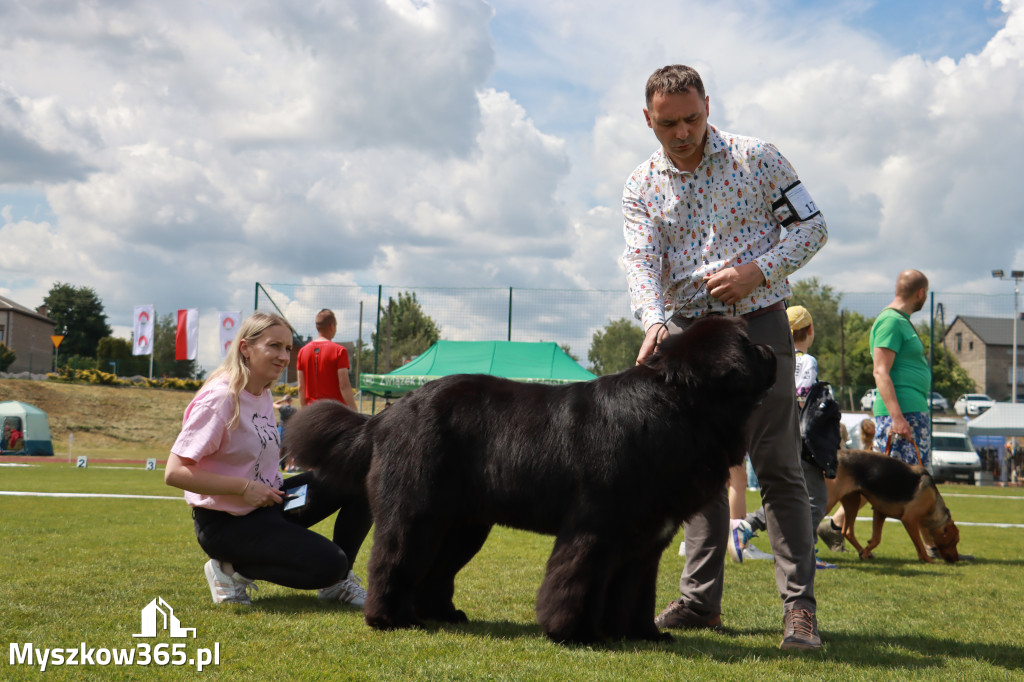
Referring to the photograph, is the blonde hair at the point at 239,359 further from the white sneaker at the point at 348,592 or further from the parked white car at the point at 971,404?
the parked white car at the point at 971,404

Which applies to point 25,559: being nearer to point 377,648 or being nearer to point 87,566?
point 87,566

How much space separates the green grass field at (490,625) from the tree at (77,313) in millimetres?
66230

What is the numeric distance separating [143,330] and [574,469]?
30.9 meters

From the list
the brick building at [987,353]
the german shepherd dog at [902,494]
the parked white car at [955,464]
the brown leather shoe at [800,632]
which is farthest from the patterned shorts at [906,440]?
the parked white car at [955,464]

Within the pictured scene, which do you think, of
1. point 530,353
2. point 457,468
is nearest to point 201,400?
point 457,468

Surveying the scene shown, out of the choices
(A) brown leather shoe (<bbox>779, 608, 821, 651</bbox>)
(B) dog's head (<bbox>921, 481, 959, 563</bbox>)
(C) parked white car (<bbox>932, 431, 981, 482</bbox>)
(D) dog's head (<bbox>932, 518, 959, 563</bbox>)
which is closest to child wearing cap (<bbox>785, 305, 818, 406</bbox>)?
(B) dog's head (<bbox>921, 481, 959, 563</bbox>)

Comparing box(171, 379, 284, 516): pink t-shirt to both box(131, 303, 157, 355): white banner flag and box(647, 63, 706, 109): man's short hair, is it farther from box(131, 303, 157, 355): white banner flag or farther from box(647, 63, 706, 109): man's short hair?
box(131, 303, 157, 355): white banner flag

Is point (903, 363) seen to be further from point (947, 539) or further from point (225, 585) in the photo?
point (225, 585)

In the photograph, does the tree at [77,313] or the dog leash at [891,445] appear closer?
the dog leash at [891,445]

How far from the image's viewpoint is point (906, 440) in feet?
19.9

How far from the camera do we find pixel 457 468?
3.17m

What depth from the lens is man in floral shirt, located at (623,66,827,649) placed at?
3148 millimetres

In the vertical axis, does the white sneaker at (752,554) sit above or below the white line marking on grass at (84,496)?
above

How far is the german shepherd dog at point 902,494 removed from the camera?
6.34 metres
